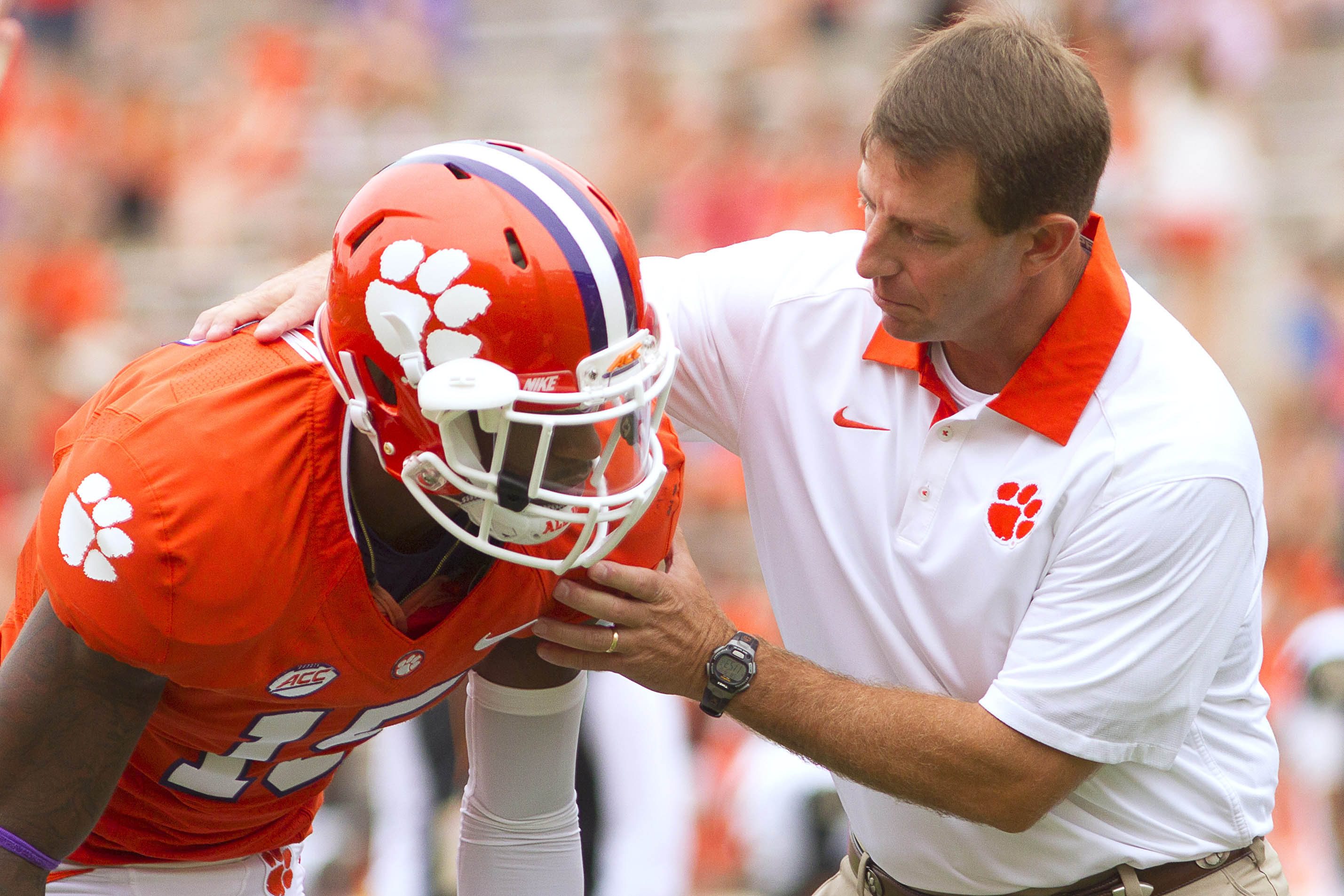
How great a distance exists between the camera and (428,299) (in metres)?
1.97

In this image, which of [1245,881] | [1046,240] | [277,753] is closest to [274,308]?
[277,753]

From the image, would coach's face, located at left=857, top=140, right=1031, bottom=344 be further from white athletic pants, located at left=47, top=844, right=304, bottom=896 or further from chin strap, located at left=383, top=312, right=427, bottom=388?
white athletic pants, located at left=47, top=844, right=304, bottom=896

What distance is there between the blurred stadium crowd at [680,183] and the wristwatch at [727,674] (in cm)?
127

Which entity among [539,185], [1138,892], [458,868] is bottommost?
[458,868]

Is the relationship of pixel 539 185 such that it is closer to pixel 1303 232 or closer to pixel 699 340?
pixel 699 340

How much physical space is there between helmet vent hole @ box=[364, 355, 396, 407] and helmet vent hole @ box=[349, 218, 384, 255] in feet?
0.49

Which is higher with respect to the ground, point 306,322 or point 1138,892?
point 306,322

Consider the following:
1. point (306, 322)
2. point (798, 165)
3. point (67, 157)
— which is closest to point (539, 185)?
point (306, 322)

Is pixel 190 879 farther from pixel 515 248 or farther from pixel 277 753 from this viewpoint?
pixel 515 248

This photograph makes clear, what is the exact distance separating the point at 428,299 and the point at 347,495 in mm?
295

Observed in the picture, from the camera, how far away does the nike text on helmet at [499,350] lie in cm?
196

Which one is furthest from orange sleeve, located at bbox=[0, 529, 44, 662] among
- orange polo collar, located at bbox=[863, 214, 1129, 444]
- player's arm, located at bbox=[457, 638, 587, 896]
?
orange polo collar, located at bbox=[863, 214, 1129, 444]

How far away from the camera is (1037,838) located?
246 centimetres

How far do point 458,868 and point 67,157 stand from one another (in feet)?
26.2
